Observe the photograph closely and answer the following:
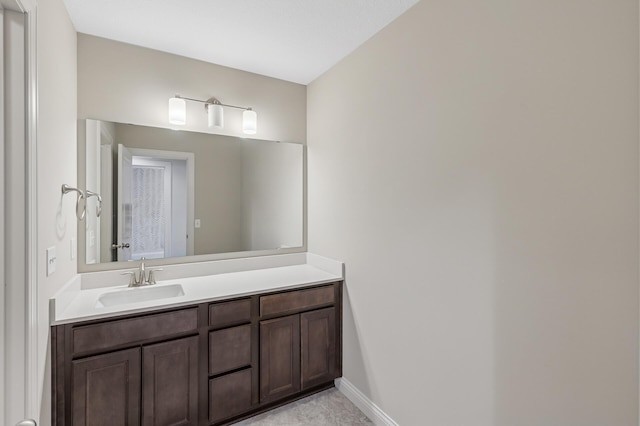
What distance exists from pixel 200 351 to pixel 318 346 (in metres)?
0.82

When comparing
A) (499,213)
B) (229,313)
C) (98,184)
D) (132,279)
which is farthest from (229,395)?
(499,213)

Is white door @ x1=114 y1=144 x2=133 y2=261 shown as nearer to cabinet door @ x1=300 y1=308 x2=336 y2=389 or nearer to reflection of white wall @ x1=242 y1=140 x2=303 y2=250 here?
reflection of white wall @ x1=242 y1=140 x2=303 y2=250

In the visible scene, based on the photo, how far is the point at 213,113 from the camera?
238 cm

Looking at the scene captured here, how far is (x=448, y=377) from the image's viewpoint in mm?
1562

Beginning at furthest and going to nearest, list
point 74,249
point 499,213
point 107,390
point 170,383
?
point 74,249
point 170,383
point 107,390
point 499,213

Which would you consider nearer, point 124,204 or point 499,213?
point 499,213

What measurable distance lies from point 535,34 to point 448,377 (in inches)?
61.4

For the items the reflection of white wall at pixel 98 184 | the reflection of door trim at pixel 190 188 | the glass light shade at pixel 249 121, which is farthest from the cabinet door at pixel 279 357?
the glass light shade at pixel 249 121

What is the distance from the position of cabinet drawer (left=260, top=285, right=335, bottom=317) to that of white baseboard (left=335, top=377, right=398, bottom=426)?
61cm

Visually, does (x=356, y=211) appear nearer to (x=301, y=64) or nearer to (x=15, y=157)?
(x=301, y=64)

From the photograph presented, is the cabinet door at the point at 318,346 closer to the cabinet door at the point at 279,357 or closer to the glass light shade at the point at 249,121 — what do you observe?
the cabinet door at the point at 279,357

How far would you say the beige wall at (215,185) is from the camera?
2.38 metres

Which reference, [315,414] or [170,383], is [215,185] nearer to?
[170,383]

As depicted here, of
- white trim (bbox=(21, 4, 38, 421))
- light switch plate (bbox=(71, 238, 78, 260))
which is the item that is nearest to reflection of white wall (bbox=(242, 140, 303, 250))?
light switch plate (bbox=(71, 238, 78, 260))
